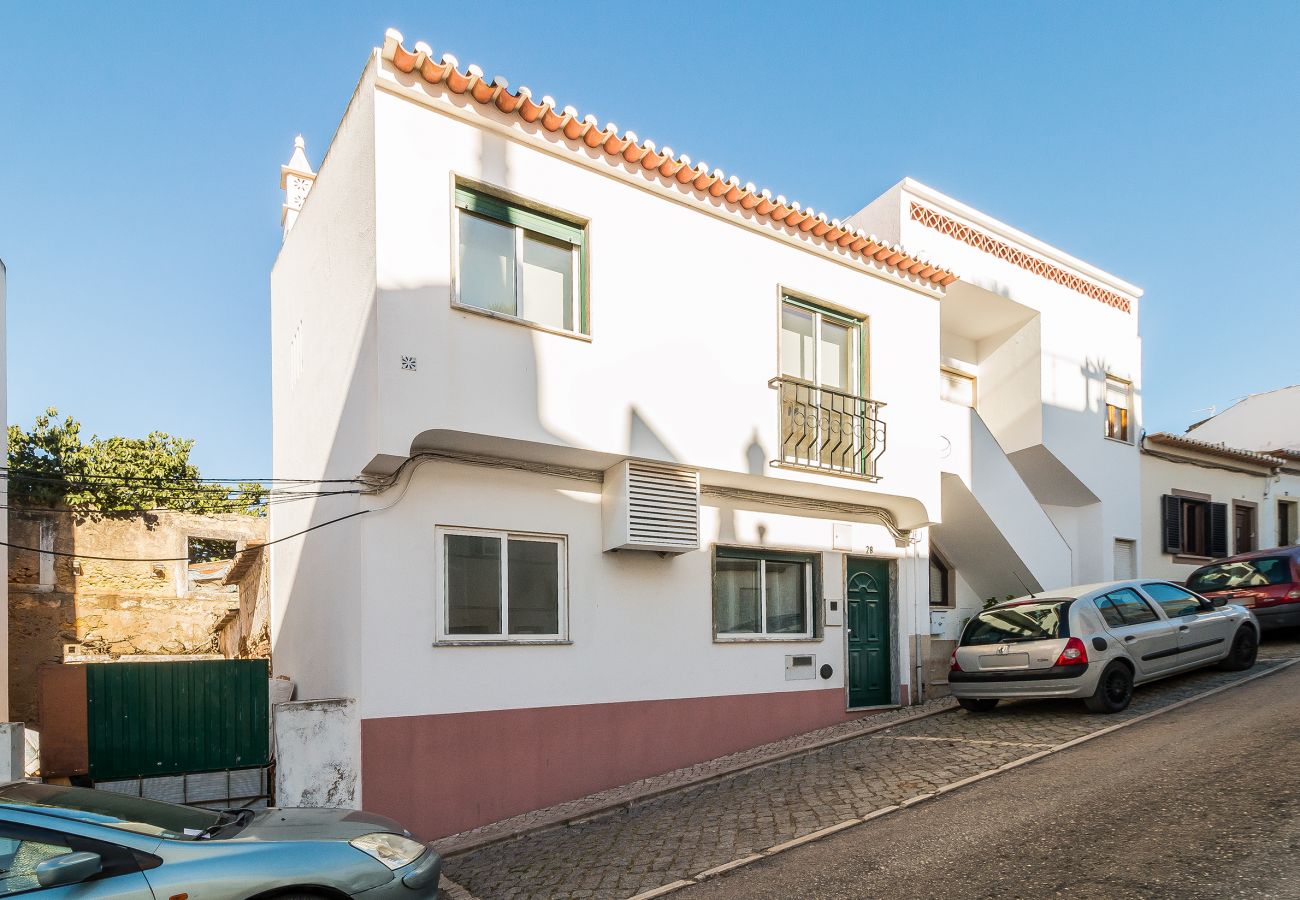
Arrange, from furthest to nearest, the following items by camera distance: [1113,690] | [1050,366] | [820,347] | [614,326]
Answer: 1. [1050,366]
2. [820,347]
3. [1113,690]
4. [614,326]

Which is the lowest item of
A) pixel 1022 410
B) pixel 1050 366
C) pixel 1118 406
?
pixel 1022 410

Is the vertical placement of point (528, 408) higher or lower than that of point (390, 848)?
higher

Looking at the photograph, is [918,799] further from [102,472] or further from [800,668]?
[102,472]

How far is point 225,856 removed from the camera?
4.32 m

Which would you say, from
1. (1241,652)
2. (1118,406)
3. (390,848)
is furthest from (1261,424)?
(390,848)

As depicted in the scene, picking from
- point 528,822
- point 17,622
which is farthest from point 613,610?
point 17,622

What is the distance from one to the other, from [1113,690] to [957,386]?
24.0 feet

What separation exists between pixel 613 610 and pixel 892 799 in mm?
3260

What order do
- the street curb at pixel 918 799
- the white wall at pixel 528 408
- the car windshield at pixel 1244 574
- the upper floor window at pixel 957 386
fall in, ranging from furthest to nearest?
the upper floor window at pixel 957 386, the car windshield at pixel 1244 574, the white wall at pixel 528 408, the street curb at pixel 918 799

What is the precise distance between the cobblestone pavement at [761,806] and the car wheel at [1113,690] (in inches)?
4.9

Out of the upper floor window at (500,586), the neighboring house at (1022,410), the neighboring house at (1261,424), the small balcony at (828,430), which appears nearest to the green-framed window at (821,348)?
the small balcony at (828,430)

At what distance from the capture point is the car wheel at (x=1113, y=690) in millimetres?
9344

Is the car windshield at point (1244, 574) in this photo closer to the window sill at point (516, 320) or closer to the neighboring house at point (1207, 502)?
the neighboring house at point (1207, 502)

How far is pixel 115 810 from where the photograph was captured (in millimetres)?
4523
